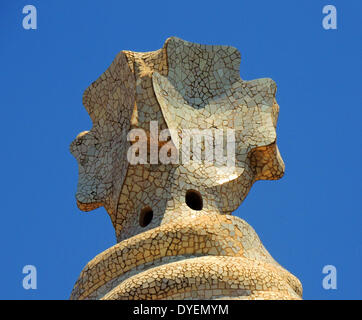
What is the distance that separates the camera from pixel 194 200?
21.0 meters

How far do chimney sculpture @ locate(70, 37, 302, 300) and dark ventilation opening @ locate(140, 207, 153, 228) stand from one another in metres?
0.02

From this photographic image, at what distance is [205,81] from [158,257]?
4.41 m

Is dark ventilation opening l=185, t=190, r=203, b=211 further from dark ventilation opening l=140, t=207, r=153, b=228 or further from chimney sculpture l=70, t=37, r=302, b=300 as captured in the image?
dark ventilation opening l=140, t=207, r=153, b=228

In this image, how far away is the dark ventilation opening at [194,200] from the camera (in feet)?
68.3

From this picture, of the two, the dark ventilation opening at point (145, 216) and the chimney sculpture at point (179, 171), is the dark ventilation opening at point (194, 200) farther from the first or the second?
the dark ventilation opening at point (145, 216)

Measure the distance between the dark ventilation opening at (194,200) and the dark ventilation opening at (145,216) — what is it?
0.67m

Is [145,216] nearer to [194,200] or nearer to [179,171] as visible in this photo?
[194,200]

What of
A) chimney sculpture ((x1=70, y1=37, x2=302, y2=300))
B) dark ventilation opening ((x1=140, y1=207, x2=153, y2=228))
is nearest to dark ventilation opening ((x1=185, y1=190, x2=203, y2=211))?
chimney sculpture ((x1=70, y1=37, x2=302, y2=300))

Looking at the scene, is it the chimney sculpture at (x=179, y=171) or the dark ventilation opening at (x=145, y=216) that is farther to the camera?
the dark ventilation opening at (x=145, y=216)

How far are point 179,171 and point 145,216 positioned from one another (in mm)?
993

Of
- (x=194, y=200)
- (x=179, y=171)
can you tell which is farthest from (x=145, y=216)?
(x=179, y=171)

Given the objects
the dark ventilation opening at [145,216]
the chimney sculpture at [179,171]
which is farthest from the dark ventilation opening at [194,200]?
the dark ventilation opening at [145,216]
